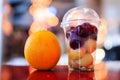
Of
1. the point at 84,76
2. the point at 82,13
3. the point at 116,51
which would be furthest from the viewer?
the point at 116,51

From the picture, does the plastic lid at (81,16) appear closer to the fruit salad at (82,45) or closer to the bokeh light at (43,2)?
the fruit salad at (82,45)

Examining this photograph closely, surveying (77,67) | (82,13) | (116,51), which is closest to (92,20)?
(82,13)

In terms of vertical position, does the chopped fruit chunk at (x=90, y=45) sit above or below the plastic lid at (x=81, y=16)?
below

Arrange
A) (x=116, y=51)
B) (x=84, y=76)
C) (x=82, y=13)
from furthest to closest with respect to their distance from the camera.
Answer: (x=116, y=51) < (x=82, y=13) < (x=84, y=76)

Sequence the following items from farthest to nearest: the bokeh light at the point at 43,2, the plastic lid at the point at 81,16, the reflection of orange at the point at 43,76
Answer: the bokeh light at the point at 43,2, the plastic lid at the point at 81,16, the reflection of orange at the point at 43,76

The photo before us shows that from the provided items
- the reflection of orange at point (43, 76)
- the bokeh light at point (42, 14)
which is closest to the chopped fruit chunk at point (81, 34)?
the reflection of orange at point (43, 76)

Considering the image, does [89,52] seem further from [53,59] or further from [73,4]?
[73,4]

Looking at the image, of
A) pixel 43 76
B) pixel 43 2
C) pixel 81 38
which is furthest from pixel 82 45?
pixel 43 2

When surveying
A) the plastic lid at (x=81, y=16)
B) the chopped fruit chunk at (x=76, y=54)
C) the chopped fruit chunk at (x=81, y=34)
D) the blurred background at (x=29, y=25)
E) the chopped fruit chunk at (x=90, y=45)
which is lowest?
the blurred background at (x=29, y=25)

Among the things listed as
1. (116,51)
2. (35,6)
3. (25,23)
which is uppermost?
(35,6)
